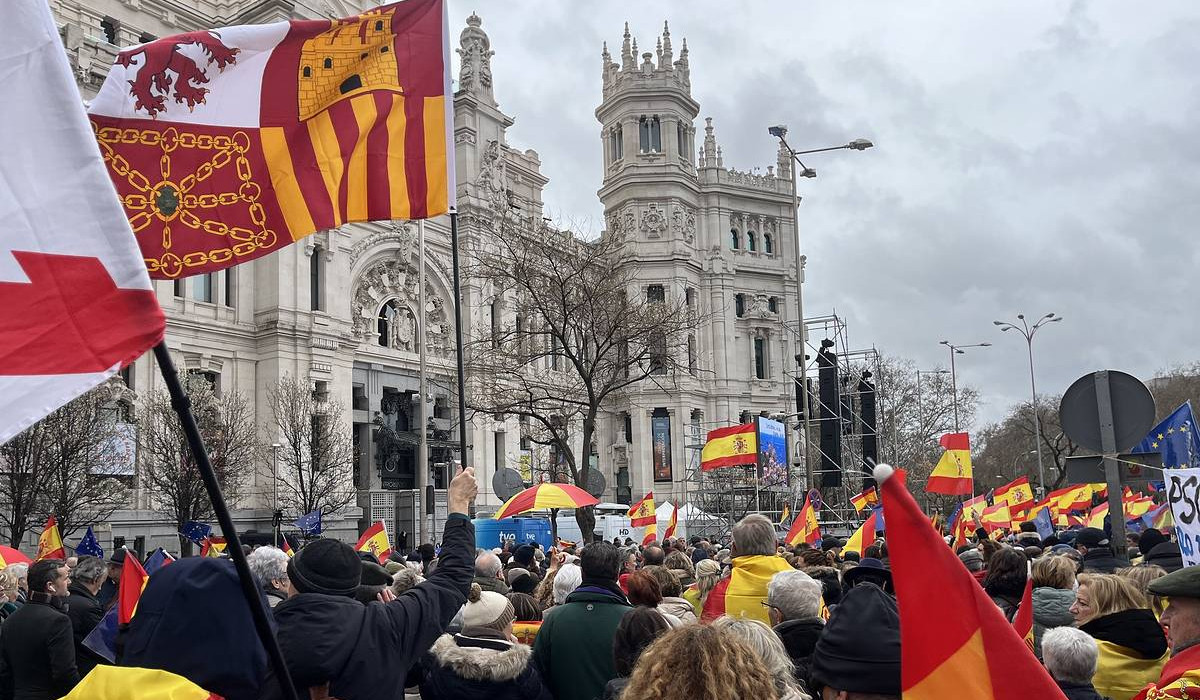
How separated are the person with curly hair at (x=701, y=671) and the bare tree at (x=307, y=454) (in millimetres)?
34839

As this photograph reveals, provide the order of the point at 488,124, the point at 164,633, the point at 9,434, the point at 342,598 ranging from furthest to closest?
the point at 488,124, the point at 342,598, the point at 164,633, the point at 9,434

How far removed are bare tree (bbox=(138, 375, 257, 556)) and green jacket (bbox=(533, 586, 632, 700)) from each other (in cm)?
2696

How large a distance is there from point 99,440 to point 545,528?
14.0 m

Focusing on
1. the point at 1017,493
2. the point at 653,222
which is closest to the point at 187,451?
the point at 1017,493

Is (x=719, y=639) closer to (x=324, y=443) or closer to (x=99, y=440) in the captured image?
(x=99, y=440)

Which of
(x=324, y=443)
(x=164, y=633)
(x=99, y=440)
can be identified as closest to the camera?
(x=164, y=633)

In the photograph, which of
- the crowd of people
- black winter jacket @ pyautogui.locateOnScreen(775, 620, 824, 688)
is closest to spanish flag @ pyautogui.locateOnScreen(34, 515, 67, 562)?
the crowd of people

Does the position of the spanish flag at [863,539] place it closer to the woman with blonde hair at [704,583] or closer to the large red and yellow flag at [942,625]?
the woman with blonde hair at [704,583]

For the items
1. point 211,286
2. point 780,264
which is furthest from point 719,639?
point 780,264

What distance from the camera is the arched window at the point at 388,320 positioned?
46.9 meters

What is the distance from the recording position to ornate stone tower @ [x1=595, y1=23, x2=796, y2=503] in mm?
61031

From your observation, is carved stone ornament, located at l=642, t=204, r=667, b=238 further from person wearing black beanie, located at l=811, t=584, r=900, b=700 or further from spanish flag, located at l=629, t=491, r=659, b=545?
person wearing black beanie, located at l=811, t=584, r=900, b=700

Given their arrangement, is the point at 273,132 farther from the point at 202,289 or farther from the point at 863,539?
the point at 202,289

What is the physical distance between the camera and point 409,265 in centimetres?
4750
